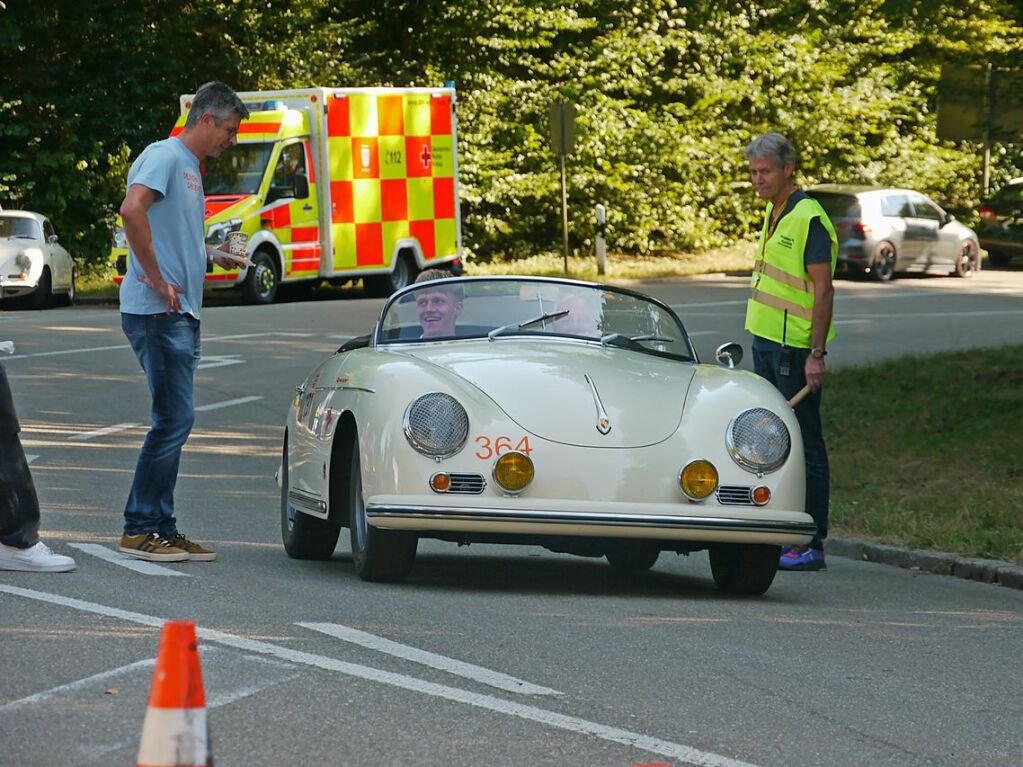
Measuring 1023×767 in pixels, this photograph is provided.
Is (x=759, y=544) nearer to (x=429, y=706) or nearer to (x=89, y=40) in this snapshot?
(x=429, y=706)

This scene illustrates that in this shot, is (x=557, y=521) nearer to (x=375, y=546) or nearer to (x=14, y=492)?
(x=375, y=546)

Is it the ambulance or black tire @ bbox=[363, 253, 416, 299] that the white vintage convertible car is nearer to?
the ambulance

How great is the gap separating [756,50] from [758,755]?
3529cm

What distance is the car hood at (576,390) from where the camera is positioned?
7.46 meters

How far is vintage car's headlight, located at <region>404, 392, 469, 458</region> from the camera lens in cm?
736

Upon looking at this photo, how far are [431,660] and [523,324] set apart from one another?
9.22ft

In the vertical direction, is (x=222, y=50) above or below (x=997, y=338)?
above

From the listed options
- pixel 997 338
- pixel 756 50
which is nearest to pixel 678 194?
pixel 756 50

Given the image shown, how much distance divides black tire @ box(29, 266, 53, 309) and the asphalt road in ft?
54.7

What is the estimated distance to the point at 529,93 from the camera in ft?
121

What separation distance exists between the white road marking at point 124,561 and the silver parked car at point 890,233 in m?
25.1

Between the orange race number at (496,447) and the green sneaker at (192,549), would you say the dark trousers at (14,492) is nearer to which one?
the green sneaker at (192,549)

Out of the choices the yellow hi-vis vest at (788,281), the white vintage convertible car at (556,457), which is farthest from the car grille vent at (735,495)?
the yellow hi-vis vest at (788,281)

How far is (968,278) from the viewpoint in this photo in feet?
113
